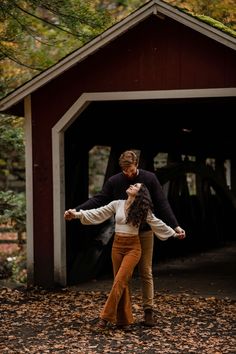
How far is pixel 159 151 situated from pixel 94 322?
5.98 m

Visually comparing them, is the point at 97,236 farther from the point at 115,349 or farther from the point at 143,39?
the point at 115,349

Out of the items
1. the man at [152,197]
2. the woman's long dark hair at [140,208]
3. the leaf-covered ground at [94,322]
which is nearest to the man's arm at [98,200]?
the man at [152,197]

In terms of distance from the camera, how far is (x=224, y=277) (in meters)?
12.4

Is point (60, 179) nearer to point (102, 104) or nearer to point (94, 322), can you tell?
point (102, 104)

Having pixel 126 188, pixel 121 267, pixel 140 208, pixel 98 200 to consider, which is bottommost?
pixel 121 267

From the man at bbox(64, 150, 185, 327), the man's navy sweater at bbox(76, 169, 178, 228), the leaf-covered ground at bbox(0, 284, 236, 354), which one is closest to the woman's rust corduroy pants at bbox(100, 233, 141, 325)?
the man at bbox(64, 150, 185, 327)

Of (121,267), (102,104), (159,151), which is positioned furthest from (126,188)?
(159,151)

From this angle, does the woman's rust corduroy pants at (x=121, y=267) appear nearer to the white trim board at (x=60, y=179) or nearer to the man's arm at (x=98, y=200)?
the man's arm at (x=98, y=200)

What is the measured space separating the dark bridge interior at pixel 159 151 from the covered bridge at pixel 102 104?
0.09 feet

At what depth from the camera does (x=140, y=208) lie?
318 inches

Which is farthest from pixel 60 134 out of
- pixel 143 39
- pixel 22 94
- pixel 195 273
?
pixel 195 273

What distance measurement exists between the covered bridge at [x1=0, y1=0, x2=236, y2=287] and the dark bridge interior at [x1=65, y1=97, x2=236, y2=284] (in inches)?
1.1

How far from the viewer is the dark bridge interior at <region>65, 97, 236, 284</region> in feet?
39.1

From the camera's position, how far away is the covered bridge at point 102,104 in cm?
1017
